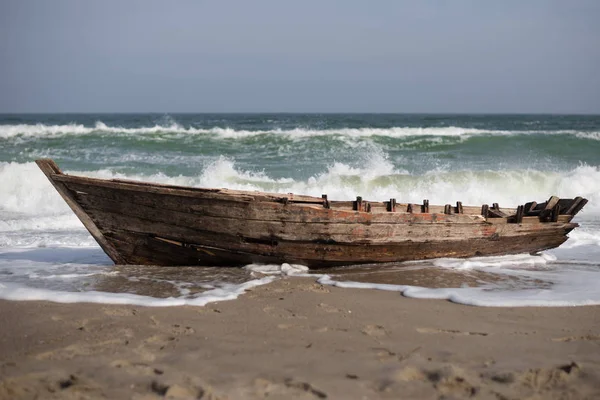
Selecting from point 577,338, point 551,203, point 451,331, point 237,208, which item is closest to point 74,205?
point 237,208

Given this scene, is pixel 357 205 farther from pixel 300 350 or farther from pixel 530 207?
pixel 300 350

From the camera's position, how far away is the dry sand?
3303mm

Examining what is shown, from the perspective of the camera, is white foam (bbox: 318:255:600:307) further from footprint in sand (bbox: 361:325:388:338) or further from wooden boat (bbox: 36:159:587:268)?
footprint in sand (bbox: 361:325:388:338)

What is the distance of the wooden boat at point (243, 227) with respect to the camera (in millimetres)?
5984

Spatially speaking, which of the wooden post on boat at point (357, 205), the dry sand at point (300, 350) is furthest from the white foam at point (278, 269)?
the dry sand at point (300, 350)

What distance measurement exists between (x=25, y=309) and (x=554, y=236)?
19.4 feet

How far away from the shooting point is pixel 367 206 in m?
6.49

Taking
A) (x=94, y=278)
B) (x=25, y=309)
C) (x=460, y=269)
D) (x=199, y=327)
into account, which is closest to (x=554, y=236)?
(x=460, y=269)

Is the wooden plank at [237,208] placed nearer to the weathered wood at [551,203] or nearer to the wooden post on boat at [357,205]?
the wooden post on boat at [357,205]

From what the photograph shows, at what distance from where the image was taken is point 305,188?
1366 centimetres

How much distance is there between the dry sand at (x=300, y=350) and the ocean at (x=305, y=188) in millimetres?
464

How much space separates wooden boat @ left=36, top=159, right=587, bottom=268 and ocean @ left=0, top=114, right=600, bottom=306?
0.18m

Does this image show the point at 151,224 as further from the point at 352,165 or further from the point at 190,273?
the point at 352,165

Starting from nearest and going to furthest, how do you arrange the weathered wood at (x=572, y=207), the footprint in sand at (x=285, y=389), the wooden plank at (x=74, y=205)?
the footprint in sand at (x=285, y=389), the wooden plank at (x=74, y=205), the weathered wood at (x=572, y=207)
